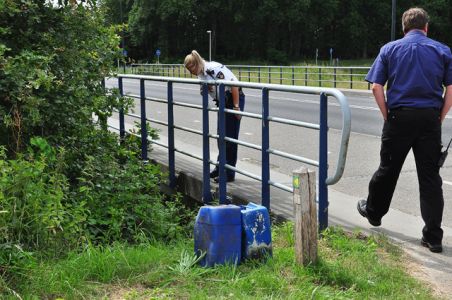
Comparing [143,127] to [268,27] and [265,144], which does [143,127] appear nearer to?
[265,144]

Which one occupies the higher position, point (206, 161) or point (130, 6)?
point (130, 6)

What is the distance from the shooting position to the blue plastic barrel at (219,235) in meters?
4.16

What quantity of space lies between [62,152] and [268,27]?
78.3 m

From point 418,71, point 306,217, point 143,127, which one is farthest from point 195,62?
point 306,217

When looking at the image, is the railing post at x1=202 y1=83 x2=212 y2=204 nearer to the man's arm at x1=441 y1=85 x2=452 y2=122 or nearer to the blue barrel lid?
the blue barrel lid

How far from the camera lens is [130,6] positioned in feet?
294

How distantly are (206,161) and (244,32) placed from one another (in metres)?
77.7

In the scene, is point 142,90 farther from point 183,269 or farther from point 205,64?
point 183,269

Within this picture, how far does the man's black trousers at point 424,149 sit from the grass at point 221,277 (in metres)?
0.37

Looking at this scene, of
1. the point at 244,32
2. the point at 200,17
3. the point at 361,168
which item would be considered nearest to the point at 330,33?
the point at 244,32

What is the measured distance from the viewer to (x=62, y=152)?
205 inches

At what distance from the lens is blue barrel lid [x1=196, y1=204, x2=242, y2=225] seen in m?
4.17

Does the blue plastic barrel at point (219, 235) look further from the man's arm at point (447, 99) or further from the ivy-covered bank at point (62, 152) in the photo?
the man's arm at point (447, 99)

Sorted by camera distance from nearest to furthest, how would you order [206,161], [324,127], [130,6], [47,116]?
[324,127] < [47,116] < [206,161] < [130,6]
